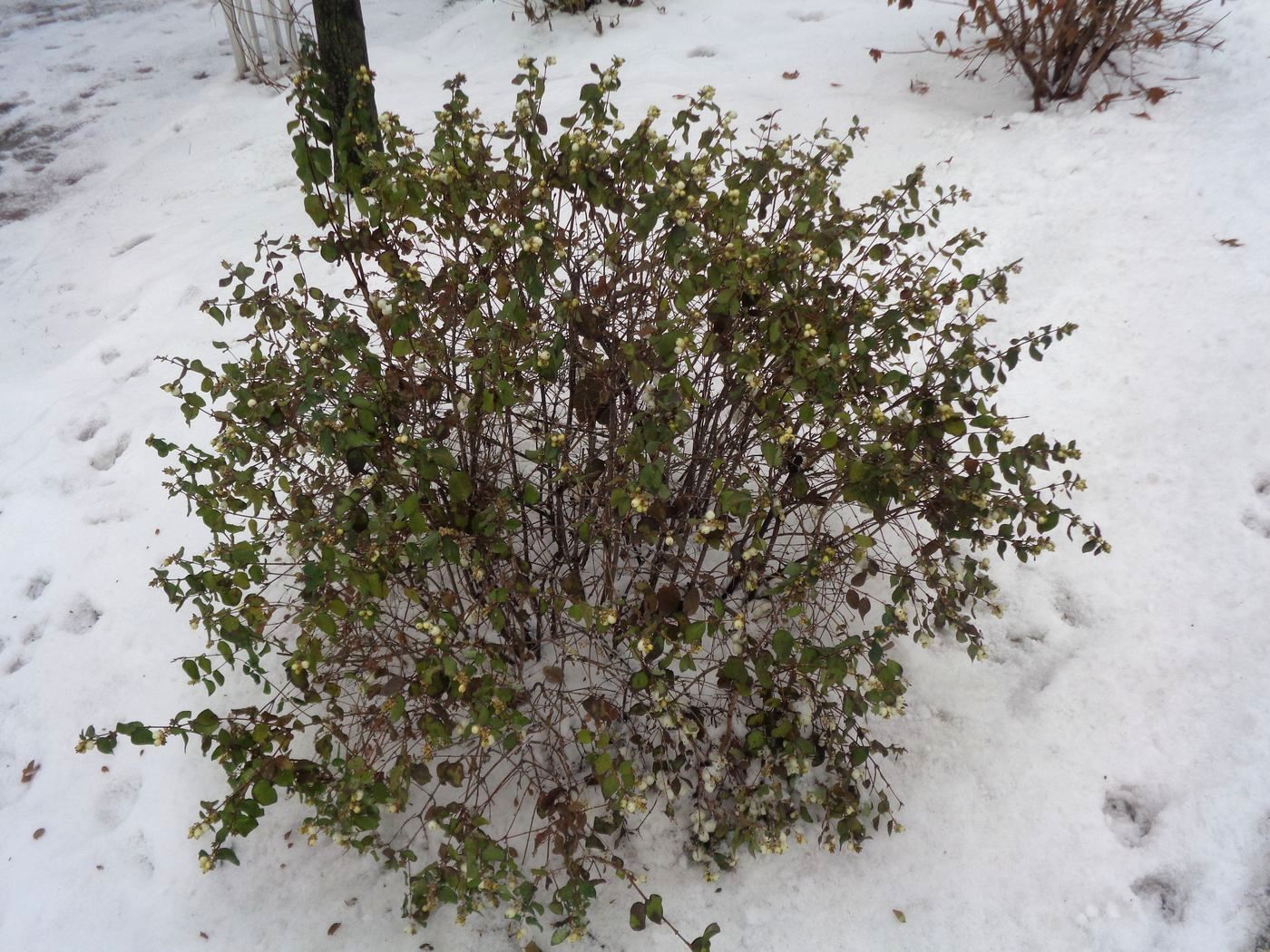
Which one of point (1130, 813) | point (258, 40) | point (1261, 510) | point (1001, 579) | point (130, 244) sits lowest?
point (1130, 813)

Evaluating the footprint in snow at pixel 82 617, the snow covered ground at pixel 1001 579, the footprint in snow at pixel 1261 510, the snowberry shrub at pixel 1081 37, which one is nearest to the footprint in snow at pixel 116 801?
the snow covered ground at pixel 1001 579

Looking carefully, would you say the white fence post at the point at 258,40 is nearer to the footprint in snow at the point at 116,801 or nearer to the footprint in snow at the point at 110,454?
the footprint in snow at the point at 110,454

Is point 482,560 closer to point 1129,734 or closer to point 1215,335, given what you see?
point 1129,734

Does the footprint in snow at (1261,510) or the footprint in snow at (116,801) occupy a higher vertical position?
the footprint in snow at (1261,510)

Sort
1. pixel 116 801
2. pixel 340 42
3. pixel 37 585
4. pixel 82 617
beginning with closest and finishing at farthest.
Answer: pixel 116 801 < pixel 82 617 < pixel 37 585 < pixel 340 42

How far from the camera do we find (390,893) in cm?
197

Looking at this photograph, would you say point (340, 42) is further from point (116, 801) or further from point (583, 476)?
point (116, 801)

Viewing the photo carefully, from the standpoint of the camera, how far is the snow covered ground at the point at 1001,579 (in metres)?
1.91

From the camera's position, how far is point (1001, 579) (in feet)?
7.88

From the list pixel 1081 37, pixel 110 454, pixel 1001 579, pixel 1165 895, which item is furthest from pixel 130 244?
pixel 1165 895

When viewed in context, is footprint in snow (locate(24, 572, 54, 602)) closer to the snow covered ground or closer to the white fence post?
the snow covered ground

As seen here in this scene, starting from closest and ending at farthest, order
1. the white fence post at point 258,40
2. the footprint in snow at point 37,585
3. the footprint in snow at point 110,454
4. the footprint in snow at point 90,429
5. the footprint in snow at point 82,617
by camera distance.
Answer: the footprint in snow at point 82,617 → the footprint in snow at point 37,585 → the footprint in snow at point 110,454 → the footprint in snow at point 90,429 → the white fence post at point 258,40

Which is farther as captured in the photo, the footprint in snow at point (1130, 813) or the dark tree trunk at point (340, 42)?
the dark tree trunk at point (340, 42)

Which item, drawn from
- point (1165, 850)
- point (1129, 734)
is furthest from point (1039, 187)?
point (1165, 850)
